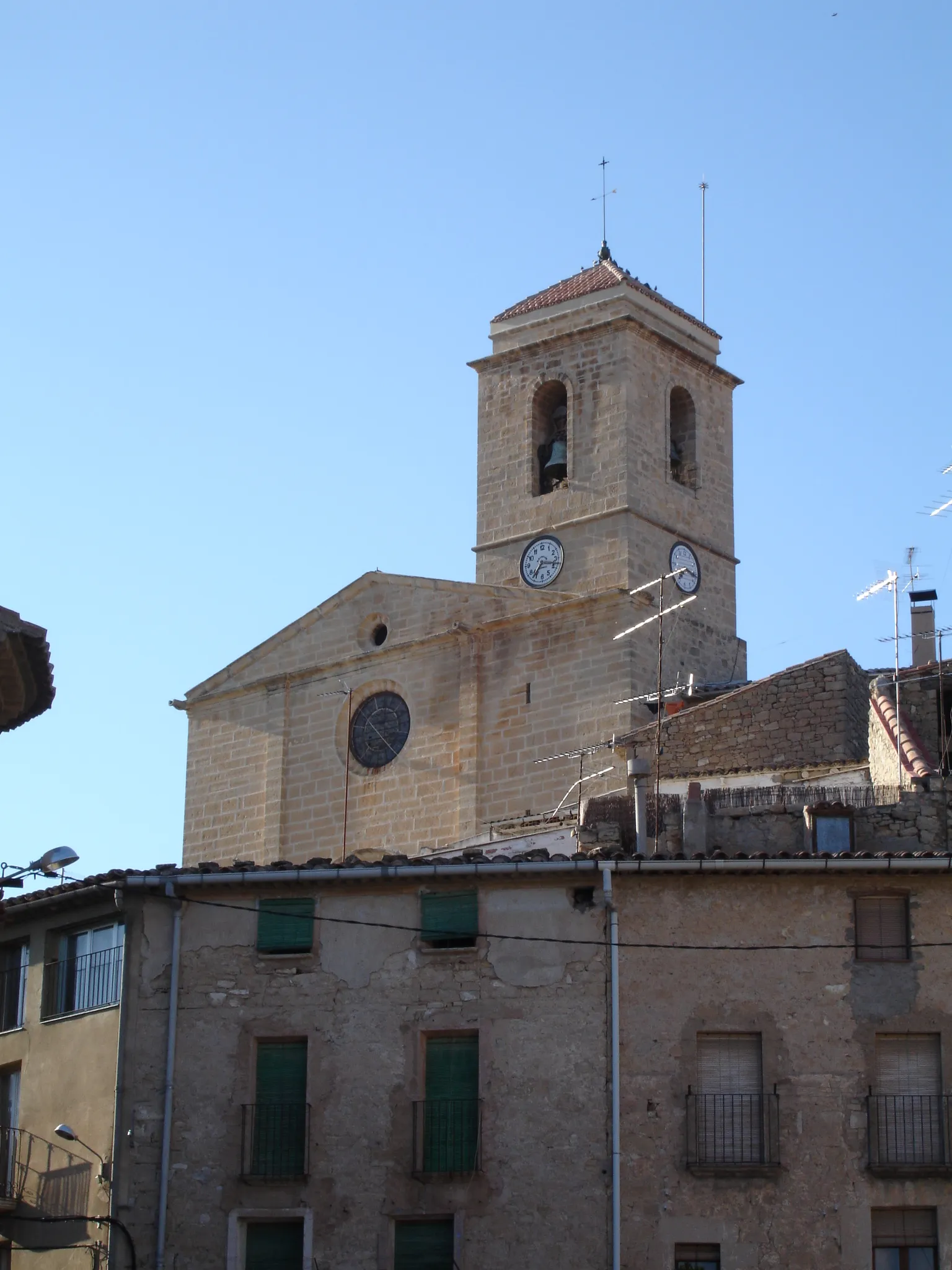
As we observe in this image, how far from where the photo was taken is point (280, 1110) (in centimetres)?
2498

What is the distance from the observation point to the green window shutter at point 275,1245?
79.9 feet

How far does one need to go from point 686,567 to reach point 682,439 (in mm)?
3210

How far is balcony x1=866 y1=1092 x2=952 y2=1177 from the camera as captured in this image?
2373 cm

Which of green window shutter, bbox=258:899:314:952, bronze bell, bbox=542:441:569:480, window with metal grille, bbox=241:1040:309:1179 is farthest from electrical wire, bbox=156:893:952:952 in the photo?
bronze bell, bbox=542:441:569:480

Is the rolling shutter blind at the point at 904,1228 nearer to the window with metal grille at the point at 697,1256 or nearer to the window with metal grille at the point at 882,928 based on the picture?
the window with metal grille at the point at 697,1256

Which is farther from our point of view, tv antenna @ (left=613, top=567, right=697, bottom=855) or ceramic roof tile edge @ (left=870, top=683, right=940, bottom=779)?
tv antenna @ (left=613, top=567, right=697, bottom=855)

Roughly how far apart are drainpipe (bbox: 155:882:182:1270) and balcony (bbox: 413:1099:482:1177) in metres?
2.48

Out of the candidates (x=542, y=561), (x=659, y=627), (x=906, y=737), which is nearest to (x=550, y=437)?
(x=542, y=561)

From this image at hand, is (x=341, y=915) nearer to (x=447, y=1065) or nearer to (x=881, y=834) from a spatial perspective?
(x=447, y=1065)

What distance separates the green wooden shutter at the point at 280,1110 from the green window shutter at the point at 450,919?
66.8 inches

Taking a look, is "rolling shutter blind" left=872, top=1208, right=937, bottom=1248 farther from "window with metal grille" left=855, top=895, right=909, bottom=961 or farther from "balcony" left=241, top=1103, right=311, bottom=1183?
"balcony" left=241, top=1103, right=311, bottom=1183

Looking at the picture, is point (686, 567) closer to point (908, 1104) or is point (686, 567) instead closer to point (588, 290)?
point (588, 290)

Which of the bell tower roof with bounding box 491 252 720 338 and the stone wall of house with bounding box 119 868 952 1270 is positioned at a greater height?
the bell tower roof with bounding box 491 252 720 338

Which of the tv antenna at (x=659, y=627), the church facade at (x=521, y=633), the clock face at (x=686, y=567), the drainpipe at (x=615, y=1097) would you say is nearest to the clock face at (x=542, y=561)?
the church facade at (x=521, y=633)
